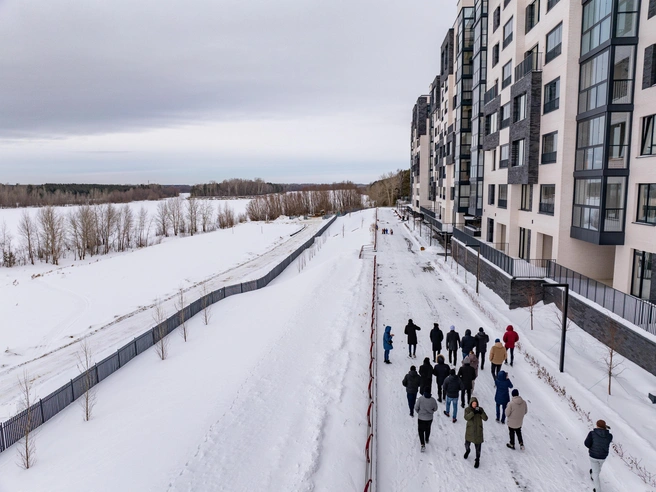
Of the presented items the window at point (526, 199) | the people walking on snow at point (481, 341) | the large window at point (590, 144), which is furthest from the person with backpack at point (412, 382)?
the window at point (526, 199)

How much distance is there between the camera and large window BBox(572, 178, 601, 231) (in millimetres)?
19938

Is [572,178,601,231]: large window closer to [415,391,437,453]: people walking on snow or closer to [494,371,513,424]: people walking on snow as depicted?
[494,371,513,424]: people walking on snow

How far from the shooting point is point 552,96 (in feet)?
78.3

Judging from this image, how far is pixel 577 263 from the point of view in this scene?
22.3 meters

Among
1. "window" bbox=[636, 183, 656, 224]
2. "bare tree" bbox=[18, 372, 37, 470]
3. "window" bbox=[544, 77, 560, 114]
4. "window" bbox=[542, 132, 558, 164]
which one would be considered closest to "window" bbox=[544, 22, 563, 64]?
"window" bbox=[544, 77, 560, 114]

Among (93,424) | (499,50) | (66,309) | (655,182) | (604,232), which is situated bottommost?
(66,309)

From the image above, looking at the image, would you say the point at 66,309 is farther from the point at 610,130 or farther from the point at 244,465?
the point at 610,130

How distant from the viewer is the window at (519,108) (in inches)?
1060

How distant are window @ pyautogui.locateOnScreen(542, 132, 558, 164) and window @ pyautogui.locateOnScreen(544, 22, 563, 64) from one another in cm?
419

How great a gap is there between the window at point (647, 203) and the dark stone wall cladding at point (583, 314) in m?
4.23

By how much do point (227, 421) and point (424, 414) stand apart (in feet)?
17.8

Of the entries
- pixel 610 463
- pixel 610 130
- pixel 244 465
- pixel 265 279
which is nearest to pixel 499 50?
pixel 610 130

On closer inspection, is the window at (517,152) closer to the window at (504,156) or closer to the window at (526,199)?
the window at (504,156)

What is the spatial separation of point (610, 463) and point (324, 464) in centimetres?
628
